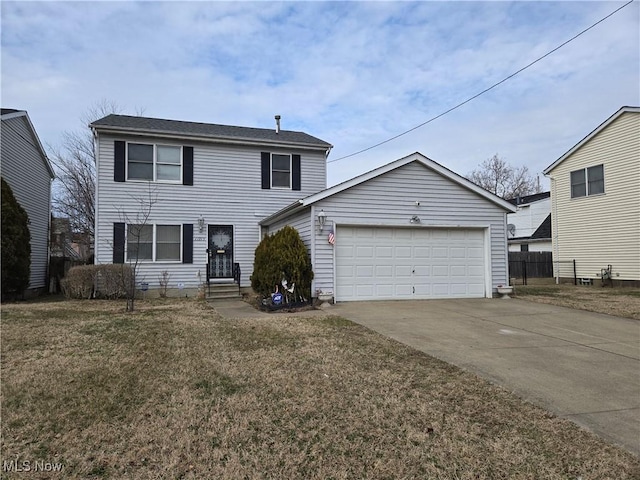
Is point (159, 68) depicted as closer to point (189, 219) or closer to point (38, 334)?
point (189, 219)

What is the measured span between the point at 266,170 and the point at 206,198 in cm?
235

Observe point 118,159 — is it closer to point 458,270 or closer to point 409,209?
point 409,209

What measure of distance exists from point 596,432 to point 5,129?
1653 centimetres

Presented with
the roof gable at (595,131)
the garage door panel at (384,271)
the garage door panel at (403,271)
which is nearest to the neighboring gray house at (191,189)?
the garage door panel at (384,271)

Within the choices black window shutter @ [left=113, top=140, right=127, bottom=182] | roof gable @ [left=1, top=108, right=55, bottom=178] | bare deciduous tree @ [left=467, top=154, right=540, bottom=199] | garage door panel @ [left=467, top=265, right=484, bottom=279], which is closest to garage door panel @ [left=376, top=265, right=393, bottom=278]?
garage door panel @ [left=467, top=265, right=484, bottom=279]

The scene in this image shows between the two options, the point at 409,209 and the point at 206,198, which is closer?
the point at 409,209

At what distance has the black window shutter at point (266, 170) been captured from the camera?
1486cm

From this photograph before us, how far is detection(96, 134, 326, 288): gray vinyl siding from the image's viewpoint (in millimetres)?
13242

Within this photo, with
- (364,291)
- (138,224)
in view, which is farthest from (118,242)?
(364,291)

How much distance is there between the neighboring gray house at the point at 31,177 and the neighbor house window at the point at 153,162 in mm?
3809

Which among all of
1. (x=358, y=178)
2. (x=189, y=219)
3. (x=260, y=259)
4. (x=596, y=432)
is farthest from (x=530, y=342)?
(x=189, y=219)

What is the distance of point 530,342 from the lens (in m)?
6.61

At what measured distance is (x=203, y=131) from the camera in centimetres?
1448

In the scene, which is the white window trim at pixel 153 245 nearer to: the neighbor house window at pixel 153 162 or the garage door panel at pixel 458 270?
the neighbor house window at pixel 153 162
